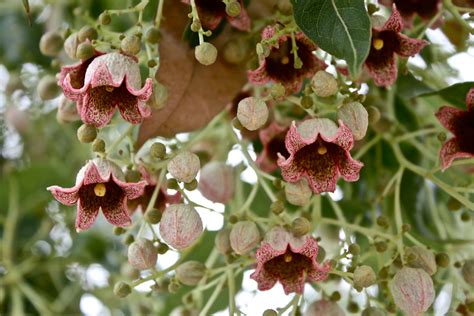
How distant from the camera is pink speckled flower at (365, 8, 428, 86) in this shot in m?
0.84

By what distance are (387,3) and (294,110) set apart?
7.1 inches

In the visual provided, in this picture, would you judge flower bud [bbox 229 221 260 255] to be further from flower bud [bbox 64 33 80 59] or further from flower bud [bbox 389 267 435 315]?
flower bud [bbox 64 33 80 59]

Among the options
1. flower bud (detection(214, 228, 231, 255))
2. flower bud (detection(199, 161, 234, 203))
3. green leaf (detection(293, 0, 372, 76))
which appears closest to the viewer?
green leaf (detection(293, 0, 372, 76))

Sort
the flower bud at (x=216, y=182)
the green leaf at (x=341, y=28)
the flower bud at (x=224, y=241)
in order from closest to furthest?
the green leaf at (x=341, y=28)
the flower bud at (x=224, y=241)
the flower bud at (x=216, y=182)

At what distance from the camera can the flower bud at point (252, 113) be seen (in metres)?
0.78

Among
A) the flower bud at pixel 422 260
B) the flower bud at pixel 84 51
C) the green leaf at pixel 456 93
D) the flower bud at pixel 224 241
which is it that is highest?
the flower bud at pixel 84 51

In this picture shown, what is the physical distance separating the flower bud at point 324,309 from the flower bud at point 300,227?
0.11 metres

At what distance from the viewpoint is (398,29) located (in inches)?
32.6

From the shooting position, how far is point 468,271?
94 centimetres

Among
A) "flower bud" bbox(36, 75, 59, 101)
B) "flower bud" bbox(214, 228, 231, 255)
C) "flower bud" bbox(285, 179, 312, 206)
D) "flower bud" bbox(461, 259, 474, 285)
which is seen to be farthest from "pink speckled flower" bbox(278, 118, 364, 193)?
"flower bud" bbox(36, 75, 59, 101)

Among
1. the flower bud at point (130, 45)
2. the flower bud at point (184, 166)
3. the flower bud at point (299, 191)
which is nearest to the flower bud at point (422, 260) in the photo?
the flower bud at point (299, 191)

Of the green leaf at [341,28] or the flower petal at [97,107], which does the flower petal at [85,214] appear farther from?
the green leaf at [341,28]

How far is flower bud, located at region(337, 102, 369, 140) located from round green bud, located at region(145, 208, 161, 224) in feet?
0.65

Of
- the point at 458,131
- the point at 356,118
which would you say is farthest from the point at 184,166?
the point at 458,131
